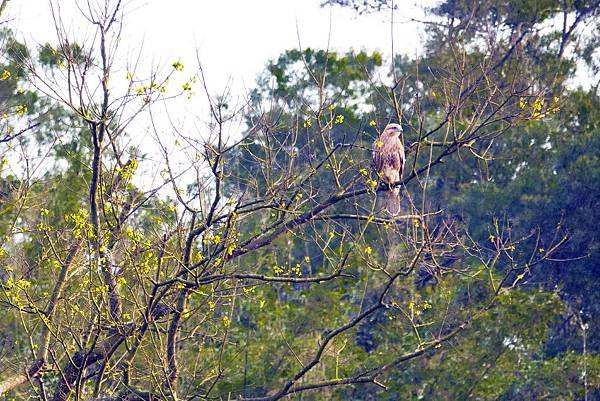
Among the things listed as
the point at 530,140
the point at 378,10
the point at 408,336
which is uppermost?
the point at 378,10

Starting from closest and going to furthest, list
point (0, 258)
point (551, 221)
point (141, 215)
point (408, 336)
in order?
1. point (0, 258)
2. point (141, 215)
3. point (408, 336)
4. point (551, 221)

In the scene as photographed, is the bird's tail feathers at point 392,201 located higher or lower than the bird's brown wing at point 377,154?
lower

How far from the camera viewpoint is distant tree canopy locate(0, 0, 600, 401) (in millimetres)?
5863

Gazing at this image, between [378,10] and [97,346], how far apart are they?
15263 millimetres

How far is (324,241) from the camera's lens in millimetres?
5926

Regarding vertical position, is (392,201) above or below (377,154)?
below

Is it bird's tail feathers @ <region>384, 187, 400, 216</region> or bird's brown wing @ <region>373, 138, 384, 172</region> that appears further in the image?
bird's tail feathers @ <region>384, 187, 400, 216</region>

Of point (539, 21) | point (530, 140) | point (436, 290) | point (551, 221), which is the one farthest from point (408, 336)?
point (539, 21)

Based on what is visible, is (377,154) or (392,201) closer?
(392,201)

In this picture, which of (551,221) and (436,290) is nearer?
(436,290)

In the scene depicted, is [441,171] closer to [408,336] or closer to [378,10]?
[378,10]

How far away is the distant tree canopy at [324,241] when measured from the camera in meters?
5.86

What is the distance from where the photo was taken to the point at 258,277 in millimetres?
5812

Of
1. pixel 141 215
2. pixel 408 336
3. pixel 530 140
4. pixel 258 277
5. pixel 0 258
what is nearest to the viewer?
pixel 258 277
